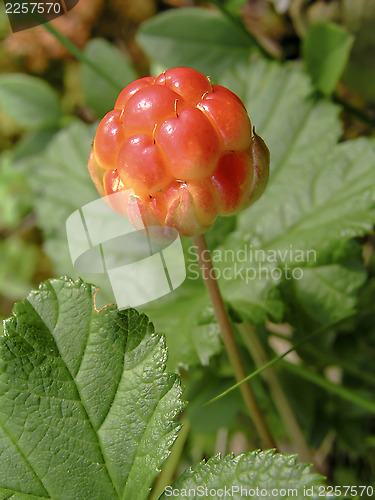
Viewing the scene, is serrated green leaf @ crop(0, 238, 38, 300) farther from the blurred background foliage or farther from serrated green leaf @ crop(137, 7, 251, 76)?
serrated green leaf @ crop(137, 7, 251, 76)

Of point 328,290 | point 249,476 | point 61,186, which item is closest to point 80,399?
point 249,476

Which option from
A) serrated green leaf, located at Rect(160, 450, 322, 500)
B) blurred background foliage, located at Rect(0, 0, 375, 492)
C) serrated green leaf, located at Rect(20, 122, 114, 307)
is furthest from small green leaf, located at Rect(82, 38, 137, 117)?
serrated green leaf, located at Rect(160, 450, 322, 500)

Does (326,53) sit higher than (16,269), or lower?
higher

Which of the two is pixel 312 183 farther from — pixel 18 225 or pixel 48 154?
pixel 18 225

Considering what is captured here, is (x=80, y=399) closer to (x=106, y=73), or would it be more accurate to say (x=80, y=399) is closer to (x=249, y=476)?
(x=249, y=476)

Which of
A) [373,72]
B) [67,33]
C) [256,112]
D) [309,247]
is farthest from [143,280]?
[67,33]

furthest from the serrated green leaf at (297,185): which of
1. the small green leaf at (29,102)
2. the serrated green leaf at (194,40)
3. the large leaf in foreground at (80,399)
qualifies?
the small green leaf at (29,102)
